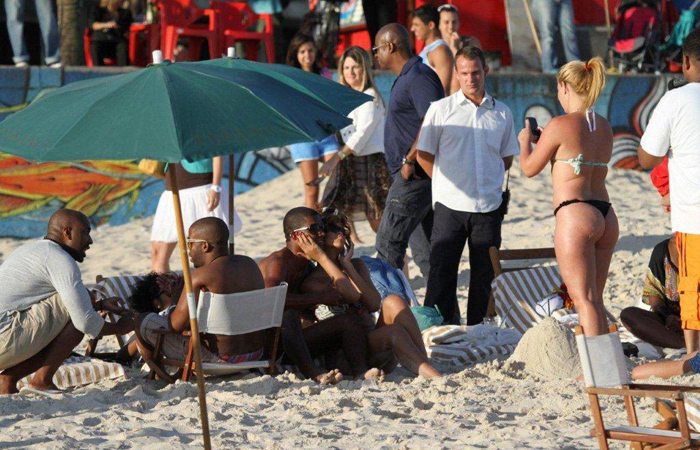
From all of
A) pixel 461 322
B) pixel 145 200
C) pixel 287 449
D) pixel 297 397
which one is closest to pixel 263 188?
pixel 145 200

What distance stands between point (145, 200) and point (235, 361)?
20.7ft

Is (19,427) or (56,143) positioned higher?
(56,143)

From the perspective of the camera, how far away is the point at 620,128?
1381cm

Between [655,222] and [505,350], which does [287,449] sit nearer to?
[505,350]

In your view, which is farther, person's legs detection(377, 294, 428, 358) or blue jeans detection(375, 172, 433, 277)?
blue jeans detection(375, 172, 433, 277)

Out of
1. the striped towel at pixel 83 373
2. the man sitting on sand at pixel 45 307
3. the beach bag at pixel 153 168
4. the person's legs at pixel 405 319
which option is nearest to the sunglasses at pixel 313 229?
the person's legs at pixel 405 319

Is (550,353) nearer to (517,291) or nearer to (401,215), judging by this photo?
(517,291)

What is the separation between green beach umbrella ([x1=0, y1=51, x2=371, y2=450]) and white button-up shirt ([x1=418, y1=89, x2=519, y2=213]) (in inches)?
84.2

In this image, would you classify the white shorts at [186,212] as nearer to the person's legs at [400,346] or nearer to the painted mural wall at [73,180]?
the person's legs at [400,346]

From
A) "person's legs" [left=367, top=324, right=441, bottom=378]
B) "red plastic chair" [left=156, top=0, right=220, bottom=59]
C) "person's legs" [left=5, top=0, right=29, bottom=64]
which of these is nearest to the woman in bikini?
"person's legs" [left=367, top=324, right=441, bottom=378]

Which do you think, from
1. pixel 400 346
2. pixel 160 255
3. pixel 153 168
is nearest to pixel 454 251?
pixel 400 346

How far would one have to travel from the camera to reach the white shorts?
311 inches

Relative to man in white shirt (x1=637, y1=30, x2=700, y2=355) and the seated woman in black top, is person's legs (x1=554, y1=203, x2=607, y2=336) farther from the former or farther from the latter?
the seated woman in black top

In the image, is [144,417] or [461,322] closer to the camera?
[144,417]
